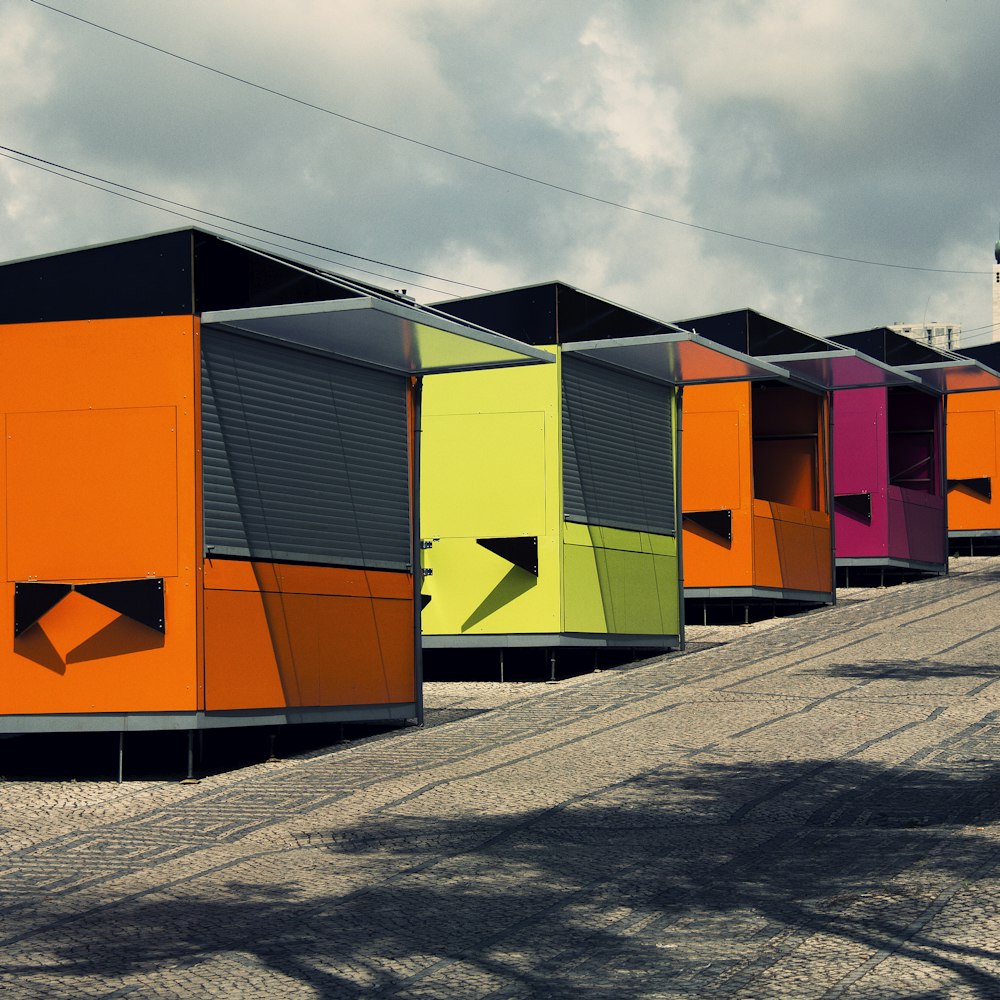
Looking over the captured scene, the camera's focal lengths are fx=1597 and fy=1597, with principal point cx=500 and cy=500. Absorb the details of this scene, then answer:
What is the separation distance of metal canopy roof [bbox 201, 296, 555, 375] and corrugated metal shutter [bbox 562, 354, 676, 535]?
3.46m

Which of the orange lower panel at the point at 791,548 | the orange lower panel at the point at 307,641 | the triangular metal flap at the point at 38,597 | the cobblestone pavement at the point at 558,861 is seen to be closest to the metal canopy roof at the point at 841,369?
the orange lower panel at the point at 791,548

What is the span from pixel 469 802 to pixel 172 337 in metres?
4.45

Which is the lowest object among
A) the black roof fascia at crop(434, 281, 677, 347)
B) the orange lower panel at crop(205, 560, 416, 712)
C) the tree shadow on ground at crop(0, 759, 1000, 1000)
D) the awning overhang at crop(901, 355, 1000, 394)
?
the tree shadow on ground at crop(0, 759, 1000, 1000)

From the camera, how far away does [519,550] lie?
18.4 metres

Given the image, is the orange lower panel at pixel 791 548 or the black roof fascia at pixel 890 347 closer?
the orange lower panel at pixel 791 548

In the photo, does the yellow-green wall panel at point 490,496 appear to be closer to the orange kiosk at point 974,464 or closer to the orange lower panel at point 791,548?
the orange lower panel at point 791,548

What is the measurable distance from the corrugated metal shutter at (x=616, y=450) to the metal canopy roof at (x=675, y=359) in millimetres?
194

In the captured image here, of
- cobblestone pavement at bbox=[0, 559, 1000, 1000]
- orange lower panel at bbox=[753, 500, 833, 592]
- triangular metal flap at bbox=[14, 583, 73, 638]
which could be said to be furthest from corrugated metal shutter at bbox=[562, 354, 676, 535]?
triangular metal flap at bbox=[14, 583, 73, 638]

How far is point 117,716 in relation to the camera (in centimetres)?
1248

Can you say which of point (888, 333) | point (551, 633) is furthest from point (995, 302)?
point (551, 633)

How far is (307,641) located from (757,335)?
11460mm

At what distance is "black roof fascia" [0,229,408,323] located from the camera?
41.6 feet

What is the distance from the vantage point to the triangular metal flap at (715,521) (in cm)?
2316

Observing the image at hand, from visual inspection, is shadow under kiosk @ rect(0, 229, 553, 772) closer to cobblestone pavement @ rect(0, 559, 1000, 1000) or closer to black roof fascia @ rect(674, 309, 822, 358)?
cobblestone pavement @ rect(0, 559, 1000, 1000)
